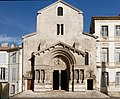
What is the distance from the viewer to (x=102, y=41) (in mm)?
33969

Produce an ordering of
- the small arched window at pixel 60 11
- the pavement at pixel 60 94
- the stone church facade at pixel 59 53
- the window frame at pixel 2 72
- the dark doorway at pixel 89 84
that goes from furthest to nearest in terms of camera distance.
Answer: the window frame at pixel 2 72 → the small arched window at pixel 60 11 → the dark doorway at pixel 89 84 → the stone church facade at pixel 59 53 → the pavement at pixel 60 94

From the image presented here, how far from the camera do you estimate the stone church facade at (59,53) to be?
30.9m

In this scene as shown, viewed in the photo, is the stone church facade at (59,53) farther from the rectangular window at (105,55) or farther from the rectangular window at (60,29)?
the rectangular window at (105,55)

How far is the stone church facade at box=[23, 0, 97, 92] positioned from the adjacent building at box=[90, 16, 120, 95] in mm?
1512

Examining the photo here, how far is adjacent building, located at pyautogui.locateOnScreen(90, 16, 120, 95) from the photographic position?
33250 mm

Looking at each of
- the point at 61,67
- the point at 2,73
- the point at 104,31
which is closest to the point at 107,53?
the point at 104,31

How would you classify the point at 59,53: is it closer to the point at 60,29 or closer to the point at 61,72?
the point at 61,72

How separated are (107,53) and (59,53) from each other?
683 centimetres

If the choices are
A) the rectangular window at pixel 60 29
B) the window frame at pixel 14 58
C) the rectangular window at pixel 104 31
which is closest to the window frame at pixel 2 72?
the window frame at pixel 14 58

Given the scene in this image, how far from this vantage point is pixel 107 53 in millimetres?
33875

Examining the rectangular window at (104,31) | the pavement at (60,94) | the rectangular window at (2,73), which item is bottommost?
the pavement at (60,94)

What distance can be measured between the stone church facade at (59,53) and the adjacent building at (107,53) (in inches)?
59.5

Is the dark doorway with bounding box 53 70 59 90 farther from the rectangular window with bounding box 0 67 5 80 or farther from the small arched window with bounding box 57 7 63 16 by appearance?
the rectangular window with bounding box 0 67 5 80

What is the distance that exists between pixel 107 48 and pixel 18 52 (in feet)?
39.0
